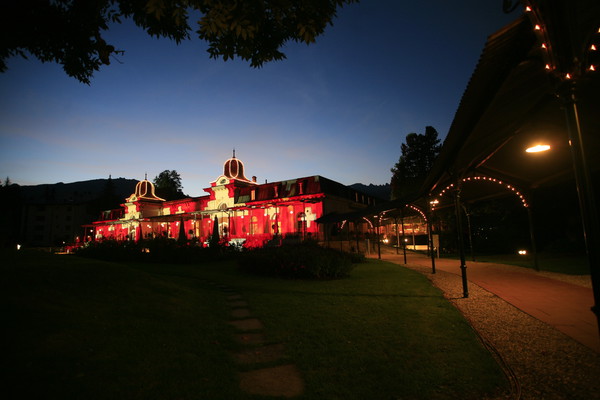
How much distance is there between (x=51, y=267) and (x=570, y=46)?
8693 millimetres

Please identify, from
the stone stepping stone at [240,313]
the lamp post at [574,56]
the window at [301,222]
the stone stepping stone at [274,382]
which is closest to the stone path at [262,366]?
the stone stepping stone at [274,382]

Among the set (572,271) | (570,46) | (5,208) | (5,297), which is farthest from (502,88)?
(5,208)

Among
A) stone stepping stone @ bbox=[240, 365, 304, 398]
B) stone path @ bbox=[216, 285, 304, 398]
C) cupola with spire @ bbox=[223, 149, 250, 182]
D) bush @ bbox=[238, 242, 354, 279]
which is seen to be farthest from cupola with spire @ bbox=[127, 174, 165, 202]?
stone stepping stone @ bbox=[240, 365, 304, 398]

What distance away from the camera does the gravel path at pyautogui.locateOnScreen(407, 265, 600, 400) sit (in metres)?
2.83

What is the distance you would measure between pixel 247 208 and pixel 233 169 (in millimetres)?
5268

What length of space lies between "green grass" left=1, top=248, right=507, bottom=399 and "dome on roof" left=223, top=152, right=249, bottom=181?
26.5 meters

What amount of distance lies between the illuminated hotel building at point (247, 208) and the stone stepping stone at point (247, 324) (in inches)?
657

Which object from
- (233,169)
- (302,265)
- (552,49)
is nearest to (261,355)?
(552,49)

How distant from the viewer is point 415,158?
4747 centimetres

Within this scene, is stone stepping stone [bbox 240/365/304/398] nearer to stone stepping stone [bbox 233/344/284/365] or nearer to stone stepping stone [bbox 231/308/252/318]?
stone stepping stone [bbox 233/344/284/365]

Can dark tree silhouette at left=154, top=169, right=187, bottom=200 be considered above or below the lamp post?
above

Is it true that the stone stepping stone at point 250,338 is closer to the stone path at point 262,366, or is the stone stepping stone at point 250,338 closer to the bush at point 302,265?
the stone path at point 262,366

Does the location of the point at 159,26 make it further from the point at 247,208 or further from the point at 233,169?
the point at 233,169

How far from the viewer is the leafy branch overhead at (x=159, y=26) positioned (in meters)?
3.67
